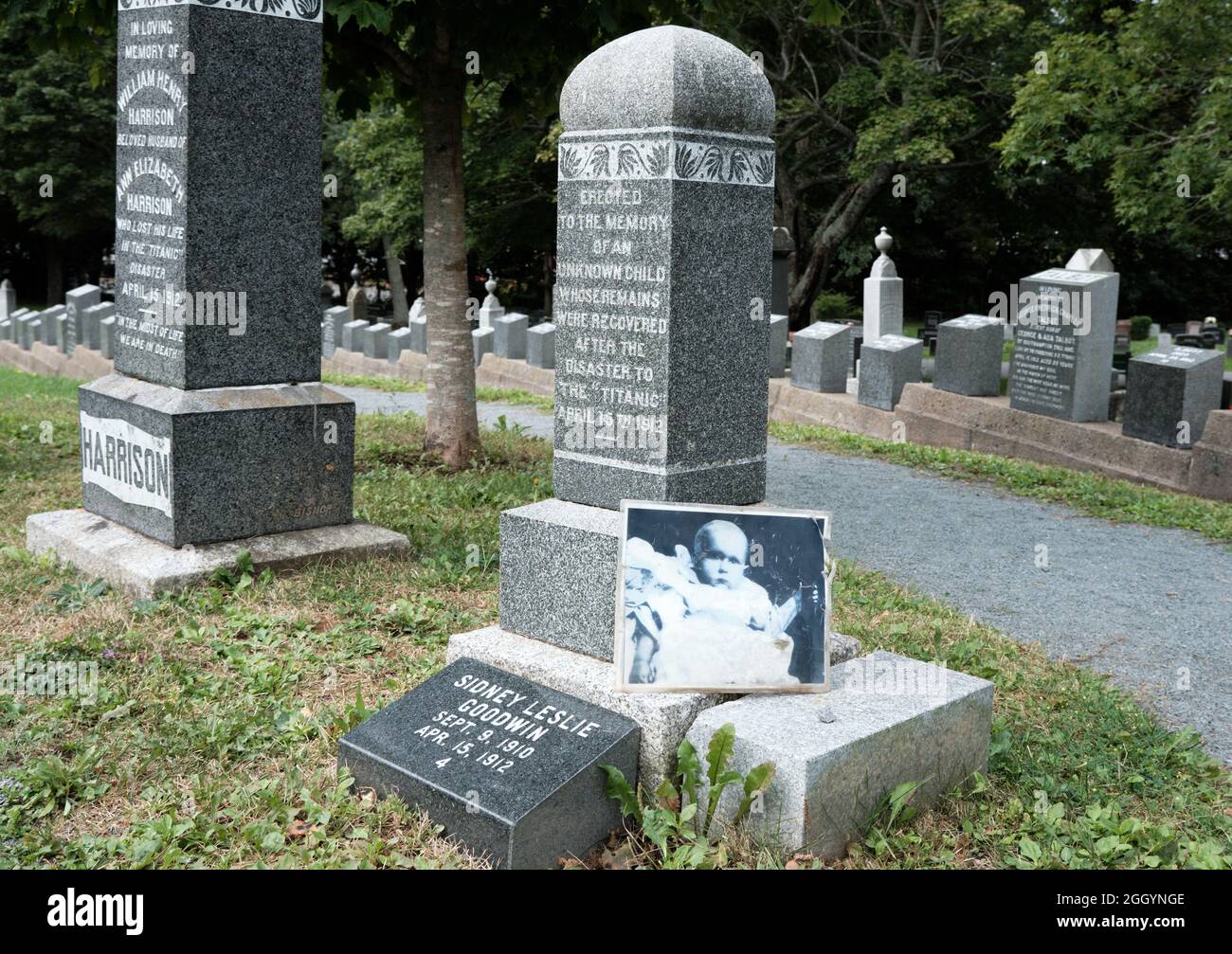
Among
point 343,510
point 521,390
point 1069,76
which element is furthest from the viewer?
point 521,390

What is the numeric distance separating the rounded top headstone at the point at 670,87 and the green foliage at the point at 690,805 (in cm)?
196

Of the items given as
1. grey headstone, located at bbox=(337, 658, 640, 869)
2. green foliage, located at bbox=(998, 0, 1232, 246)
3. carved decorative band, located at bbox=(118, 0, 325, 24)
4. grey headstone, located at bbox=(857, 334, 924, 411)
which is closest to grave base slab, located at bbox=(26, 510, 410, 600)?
grey headstone, located at bbox=(337, 658, 640, 869)

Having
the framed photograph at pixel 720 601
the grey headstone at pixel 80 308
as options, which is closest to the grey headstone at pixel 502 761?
the framed photograph at pixel 720 601

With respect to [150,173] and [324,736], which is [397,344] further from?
[324,736]

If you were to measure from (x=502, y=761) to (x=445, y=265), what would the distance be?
636cm

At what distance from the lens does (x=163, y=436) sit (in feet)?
19.9

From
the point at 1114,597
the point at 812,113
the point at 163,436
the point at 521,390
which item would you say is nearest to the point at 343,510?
the point at 163,436

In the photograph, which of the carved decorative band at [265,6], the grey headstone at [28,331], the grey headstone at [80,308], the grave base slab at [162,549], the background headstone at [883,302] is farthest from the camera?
the grey headstone at [28,331]

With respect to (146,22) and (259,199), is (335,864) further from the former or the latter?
(146,22)

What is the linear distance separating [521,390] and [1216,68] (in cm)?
915

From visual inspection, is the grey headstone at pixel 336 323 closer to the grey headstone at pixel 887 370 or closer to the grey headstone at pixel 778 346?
the grey headstone at pixel 778 346

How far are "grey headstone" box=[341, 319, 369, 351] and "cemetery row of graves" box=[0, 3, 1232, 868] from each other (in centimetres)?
1607

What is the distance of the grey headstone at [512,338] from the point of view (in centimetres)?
1898

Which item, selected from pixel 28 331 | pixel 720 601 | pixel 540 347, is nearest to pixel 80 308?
pixel 28 331
